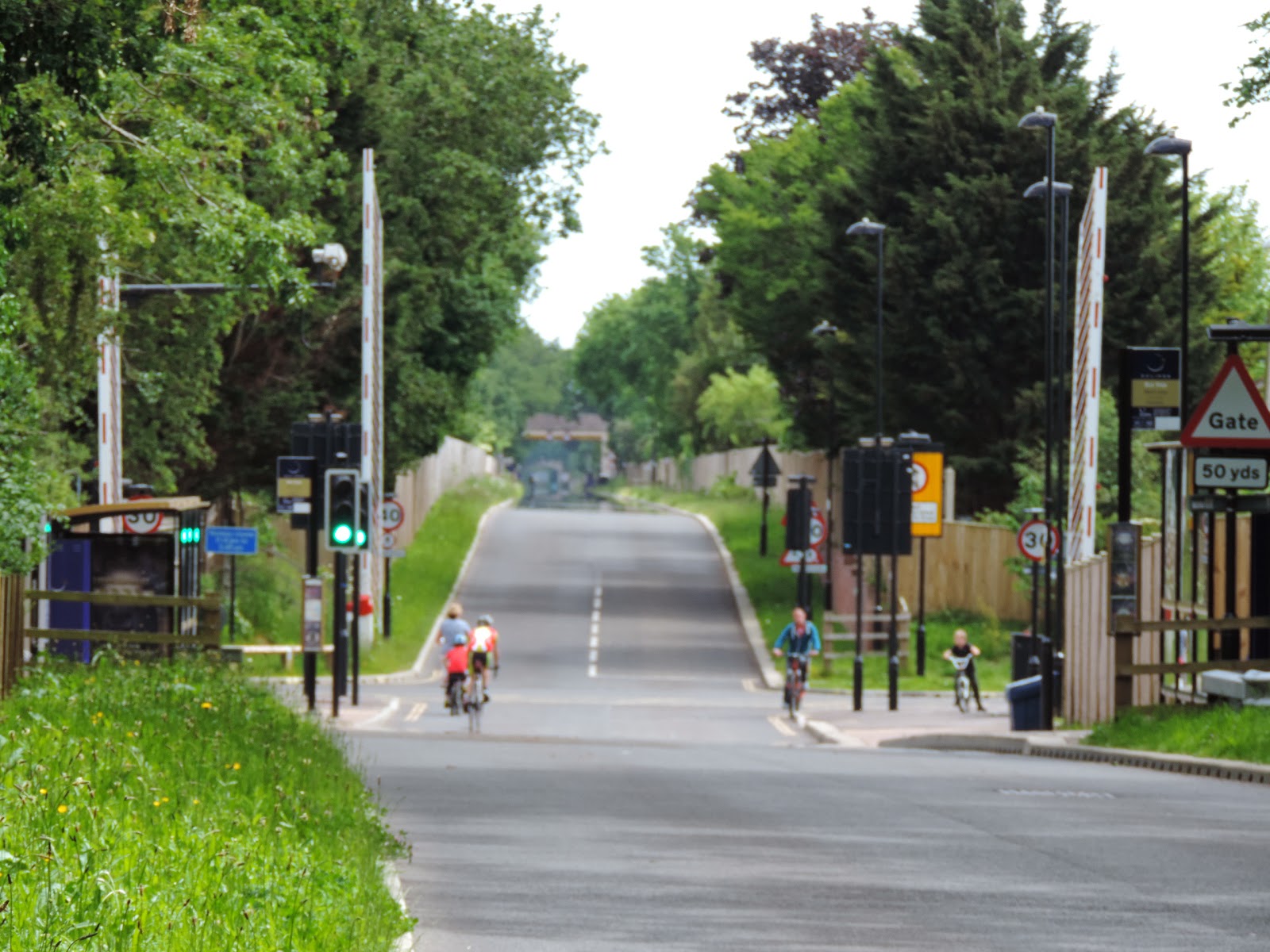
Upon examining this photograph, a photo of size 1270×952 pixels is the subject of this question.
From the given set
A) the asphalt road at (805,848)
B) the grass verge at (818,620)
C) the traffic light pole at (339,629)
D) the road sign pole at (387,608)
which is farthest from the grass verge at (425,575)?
the asphalt road at (805,848)

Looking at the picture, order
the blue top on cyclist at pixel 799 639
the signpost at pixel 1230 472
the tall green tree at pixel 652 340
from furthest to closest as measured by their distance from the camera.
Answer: the tall green tree at pixel 652 340 → the blue top on cyclist at pixel 799 639 → the signpost at pixel 1230 472

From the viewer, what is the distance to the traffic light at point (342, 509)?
87.7ft

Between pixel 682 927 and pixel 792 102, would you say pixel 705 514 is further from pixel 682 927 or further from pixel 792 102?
pixel 682 927

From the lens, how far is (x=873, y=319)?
166ft

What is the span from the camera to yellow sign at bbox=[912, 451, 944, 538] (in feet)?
141

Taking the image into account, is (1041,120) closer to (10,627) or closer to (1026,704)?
(1026,704)

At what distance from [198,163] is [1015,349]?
3144 centimetres

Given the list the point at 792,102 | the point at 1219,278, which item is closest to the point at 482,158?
the point at 1219,278

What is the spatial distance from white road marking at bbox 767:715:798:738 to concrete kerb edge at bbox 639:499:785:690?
6.46 meters

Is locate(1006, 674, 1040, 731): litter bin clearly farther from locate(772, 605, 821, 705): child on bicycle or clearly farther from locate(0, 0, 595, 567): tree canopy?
locate(0, 0, 595, 567): tree canopy

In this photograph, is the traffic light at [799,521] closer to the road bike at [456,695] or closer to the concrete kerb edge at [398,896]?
the road bike at [456,695]

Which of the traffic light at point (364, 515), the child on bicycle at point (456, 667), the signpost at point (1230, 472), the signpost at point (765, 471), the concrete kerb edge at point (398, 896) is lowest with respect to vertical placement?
the child on bicycle at point (456, 667)

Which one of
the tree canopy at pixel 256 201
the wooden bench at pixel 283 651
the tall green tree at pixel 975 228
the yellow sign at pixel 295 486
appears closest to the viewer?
the tree canopy at pixel 256 201

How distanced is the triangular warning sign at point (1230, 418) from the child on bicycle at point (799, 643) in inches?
660
